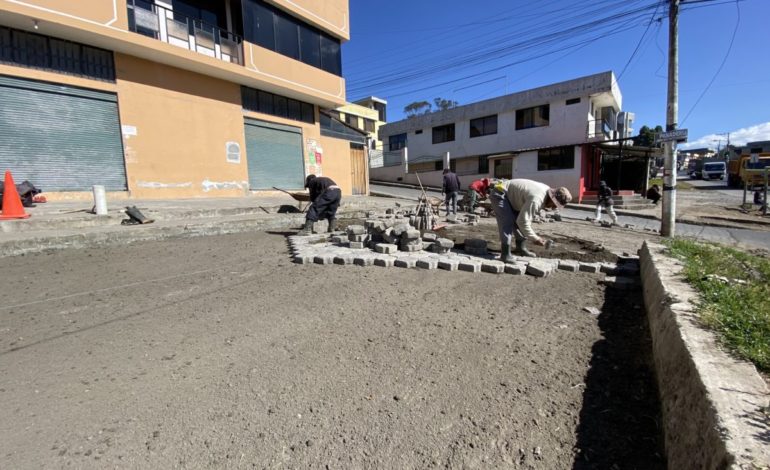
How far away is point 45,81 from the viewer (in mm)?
8156

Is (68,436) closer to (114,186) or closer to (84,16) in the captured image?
(114,186)

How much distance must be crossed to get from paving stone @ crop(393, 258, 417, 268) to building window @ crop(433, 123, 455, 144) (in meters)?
22.4

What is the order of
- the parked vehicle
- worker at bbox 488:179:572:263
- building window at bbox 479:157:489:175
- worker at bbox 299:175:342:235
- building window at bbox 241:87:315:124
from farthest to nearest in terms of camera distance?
the parked vehicle
building window at bbox 479:157:489:175
building window at bbox 241:87:315:124
worker at bbox 299:175:342:235
worker at bbox 488:179:572:263

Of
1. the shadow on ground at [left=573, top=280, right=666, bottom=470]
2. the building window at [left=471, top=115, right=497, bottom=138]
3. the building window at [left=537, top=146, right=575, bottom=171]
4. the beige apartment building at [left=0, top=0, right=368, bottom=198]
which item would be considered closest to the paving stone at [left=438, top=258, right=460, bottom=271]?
the shadow on ground at [left=573, top=280, right=666, bottom=470]

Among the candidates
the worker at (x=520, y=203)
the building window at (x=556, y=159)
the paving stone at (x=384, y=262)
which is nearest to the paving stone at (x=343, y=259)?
the paving stone at (x=384, y=262)

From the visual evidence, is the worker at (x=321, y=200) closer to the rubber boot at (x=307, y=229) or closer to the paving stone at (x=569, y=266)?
the rubber boot at (x=307, y=229)

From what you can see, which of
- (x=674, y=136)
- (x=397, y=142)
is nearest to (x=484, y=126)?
(x=397, y=142)

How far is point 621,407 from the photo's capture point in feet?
6.67

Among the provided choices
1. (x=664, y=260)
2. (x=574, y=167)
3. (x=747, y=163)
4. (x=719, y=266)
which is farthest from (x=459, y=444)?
(x=747, y=163)

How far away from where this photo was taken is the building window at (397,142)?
29.5 meters

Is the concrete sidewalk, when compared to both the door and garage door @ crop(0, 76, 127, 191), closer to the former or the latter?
garage door @ crop(0, 76, 127, 191)

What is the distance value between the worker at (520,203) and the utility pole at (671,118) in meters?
5.63

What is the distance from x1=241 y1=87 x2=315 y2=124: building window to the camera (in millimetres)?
12781

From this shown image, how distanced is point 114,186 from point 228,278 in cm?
730
